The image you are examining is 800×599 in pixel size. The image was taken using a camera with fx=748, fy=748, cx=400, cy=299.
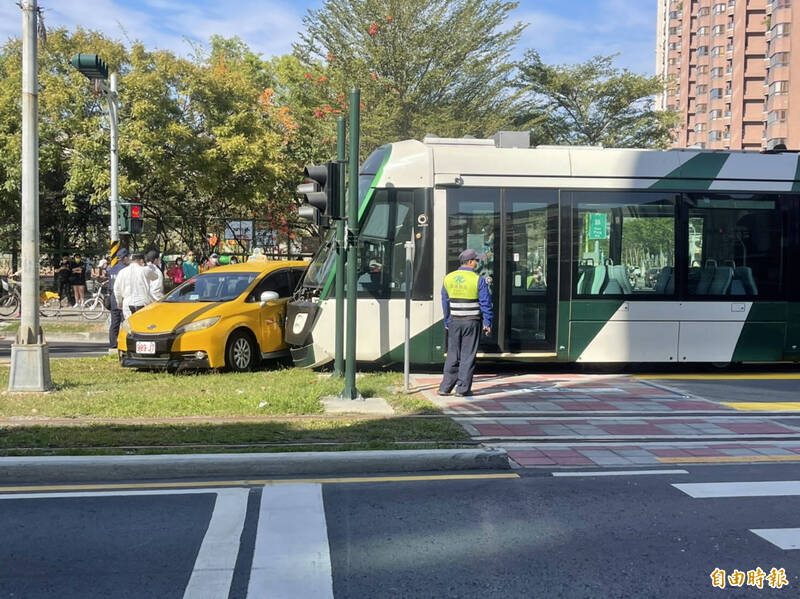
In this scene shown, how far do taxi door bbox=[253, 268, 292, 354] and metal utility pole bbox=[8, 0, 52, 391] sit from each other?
3.41 meters

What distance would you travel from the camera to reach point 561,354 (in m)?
10.9

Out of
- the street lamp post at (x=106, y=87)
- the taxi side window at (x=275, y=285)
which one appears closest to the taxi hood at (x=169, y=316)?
the taxi side window at (x=275, y=285)

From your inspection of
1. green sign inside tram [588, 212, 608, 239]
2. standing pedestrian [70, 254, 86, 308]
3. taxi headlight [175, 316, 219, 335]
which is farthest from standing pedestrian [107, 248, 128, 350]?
standing pedestrian [70, 254, 86, 308]

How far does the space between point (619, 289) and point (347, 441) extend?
595cm

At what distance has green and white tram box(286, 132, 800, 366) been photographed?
10.6 metres

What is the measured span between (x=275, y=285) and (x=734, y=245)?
7.25 meters

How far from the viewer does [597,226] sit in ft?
36.3

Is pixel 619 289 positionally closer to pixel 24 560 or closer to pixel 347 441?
pixel 347 441

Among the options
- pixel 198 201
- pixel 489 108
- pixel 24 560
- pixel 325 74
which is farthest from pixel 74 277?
pixel 24 560

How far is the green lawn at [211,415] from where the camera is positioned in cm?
646

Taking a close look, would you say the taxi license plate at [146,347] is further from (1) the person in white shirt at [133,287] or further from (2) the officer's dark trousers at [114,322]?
(2) the officer's dark trousers at [114,322]

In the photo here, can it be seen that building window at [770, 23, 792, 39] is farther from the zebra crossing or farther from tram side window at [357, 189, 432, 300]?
the zebra crossing

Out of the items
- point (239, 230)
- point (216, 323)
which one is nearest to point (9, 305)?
point (239, 230)

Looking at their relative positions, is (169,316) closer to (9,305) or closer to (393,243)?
(393,243)
